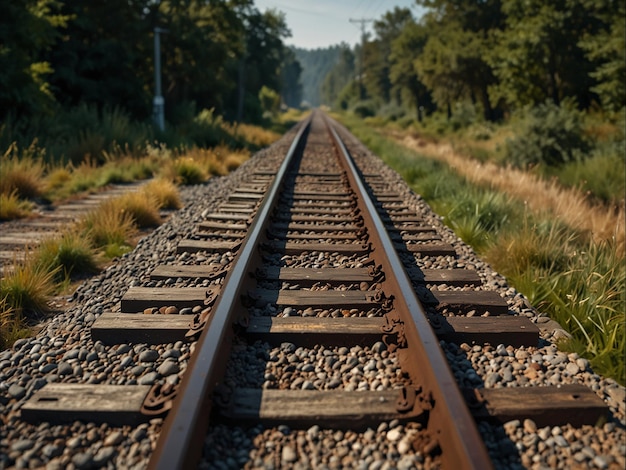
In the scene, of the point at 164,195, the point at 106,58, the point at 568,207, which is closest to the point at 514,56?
the point at 106,58

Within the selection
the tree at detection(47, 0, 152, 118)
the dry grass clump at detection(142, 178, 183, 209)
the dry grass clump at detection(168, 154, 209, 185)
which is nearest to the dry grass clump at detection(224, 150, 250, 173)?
the dry grass clump at detection(168, 154, 209, 185)

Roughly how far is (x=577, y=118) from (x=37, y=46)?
14.3 meters

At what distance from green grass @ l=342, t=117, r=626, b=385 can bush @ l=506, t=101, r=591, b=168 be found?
8.07 m

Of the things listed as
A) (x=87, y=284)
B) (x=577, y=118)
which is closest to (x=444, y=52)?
(x=577, y=118)

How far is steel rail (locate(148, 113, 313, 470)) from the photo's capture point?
70.1 inches

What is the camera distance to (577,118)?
48.5 ft

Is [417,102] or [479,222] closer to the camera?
[479,222]

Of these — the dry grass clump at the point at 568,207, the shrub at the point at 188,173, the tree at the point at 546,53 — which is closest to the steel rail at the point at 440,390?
the dry grass clump at the point at 568,207

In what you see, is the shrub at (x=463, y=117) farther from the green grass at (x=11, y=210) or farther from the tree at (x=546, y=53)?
the green grass at (x=11, y=210)

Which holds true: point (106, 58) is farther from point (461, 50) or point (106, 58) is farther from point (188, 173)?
point (461, 50)

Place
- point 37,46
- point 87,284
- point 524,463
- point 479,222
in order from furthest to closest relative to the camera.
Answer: point 37,46
point 479,222
point 87,284
point 524,463

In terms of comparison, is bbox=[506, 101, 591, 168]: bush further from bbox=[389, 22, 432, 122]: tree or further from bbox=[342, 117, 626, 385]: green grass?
bbox=[389, 22, 432, 122]: tree

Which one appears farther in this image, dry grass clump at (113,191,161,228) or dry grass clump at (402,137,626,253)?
dry grass clump at (113,191,161,228)

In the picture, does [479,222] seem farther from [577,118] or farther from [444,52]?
[444,52]
